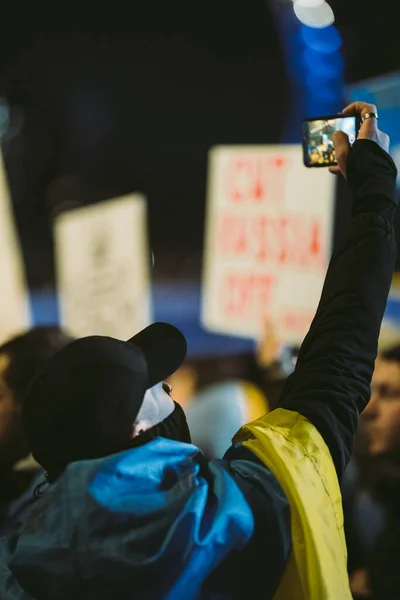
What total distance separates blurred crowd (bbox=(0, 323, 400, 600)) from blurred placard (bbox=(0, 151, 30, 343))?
699 mm

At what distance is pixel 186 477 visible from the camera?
61 cm

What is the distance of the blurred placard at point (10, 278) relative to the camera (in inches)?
98.7

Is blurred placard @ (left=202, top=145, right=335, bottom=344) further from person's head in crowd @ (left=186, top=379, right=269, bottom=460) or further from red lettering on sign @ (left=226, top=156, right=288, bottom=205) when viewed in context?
person's head in crowd @ (left=186, top=379, right=269, bottom=460)

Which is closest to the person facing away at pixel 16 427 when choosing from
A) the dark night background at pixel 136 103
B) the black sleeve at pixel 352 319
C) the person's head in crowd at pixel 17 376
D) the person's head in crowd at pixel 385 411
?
the person's head in crowd at pixel 17 376

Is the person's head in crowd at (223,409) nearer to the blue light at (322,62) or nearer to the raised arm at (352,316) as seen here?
the blue light at (322,62)

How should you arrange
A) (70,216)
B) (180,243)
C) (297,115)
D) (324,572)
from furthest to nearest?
(70,216)
(180,243)
(297,115)
(324,572)

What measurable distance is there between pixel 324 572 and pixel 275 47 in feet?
6.04

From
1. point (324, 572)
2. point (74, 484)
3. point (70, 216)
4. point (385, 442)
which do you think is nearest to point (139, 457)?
point (74, 484)

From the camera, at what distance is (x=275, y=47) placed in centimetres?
209

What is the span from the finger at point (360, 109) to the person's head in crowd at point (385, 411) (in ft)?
3.75

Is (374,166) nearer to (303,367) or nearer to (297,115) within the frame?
(303,367)

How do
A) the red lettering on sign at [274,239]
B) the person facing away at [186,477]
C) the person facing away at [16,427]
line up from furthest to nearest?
the red lettering on sign at [274,239] → the person facing away at [16,427] → the person facing away at [186,477]

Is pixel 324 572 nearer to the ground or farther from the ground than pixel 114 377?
nearer to the ground

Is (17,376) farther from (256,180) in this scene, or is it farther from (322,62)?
(322,62)
